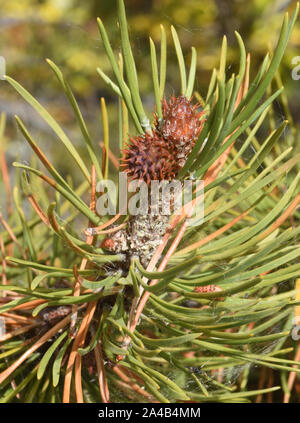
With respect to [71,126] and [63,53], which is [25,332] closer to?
[63,53]

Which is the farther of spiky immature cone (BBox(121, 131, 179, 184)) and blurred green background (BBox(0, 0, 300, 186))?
blurred green background (BBox(0, 0, 300, 186))

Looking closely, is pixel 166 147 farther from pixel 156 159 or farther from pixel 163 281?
pixel 163 281

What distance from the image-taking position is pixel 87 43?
113 centimetres

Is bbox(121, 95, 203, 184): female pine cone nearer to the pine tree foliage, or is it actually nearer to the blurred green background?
the pine tree foliage

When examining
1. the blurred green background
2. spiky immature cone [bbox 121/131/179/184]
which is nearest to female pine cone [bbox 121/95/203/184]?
spiky immature cone [bbox 121/131/179/184]

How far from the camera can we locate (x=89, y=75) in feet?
6.40

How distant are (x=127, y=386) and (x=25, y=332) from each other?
4.9 inches

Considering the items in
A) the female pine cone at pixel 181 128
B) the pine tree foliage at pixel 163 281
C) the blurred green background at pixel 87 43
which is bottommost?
the pine tree foliage at pixel 163 281

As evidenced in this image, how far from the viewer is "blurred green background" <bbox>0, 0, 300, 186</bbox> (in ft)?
4.08

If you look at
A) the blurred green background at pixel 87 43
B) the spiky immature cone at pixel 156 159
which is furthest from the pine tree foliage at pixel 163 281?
the blurred green background at pixel 87 43

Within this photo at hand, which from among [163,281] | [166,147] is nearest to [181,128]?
[166,147]

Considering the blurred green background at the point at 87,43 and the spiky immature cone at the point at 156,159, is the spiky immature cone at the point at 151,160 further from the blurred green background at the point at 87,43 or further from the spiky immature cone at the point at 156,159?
the blurred green background at the point at 87,43

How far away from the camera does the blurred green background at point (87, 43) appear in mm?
1243

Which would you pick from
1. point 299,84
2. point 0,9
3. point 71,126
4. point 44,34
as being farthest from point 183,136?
point 0,9
